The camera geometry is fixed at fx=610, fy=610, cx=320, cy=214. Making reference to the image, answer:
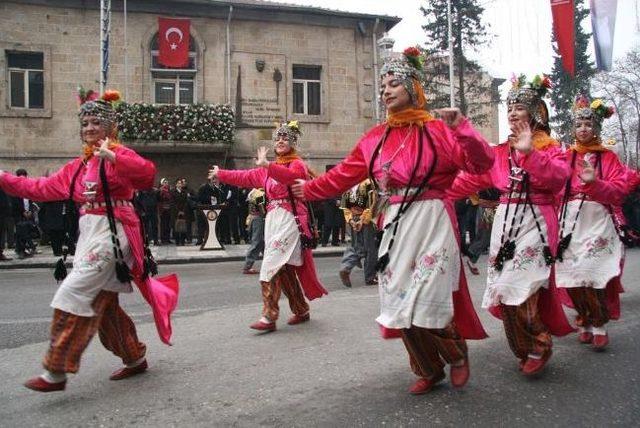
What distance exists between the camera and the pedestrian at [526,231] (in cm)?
423

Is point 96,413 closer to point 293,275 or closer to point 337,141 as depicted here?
point 293,275

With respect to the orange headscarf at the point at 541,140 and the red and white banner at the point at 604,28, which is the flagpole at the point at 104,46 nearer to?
the red and white banner at the point at 604,28

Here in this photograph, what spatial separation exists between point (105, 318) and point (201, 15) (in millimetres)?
17452

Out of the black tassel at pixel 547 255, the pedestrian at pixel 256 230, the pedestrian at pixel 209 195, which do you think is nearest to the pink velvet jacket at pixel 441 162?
the black tassel at pixel 547 255

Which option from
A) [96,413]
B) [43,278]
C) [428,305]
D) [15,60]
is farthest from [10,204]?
[428,305]

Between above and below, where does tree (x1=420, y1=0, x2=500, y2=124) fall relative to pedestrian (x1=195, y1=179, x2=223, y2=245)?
above

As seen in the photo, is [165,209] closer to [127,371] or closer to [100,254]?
[127,371]

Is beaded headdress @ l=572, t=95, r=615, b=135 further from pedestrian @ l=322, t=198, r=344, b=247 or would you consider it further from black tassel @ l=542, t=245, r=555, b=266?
pedestrian @ l=322, t=198, r=344, b=247

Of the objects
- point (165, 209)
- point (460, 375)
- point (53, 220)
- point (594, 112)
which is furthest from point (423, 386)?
point (165, 209)

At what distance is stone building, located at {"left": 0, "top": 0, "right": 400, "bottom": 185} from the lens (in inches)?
741

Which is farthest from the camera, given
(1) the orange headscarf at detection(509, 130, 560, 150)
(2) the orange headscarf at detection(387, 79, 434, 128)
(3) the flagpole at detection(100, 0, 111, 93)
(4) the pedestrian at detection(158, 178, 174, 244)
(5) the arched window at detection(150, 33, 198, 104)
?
(5) the arched window at detection(150, 33, 198, 104)

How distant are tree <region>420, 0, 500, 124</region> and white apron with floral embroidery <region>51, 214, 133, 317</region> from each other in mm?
26387

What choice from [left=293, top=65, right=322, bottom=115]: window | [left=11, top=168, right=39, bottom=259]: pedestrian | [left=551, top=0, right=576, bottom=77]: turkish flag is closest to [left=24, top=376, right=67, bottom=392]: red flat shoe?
[left=551, top=0, right=576, bottom=77]: turkish flag

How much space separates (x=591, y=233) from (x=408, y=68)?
272cm
